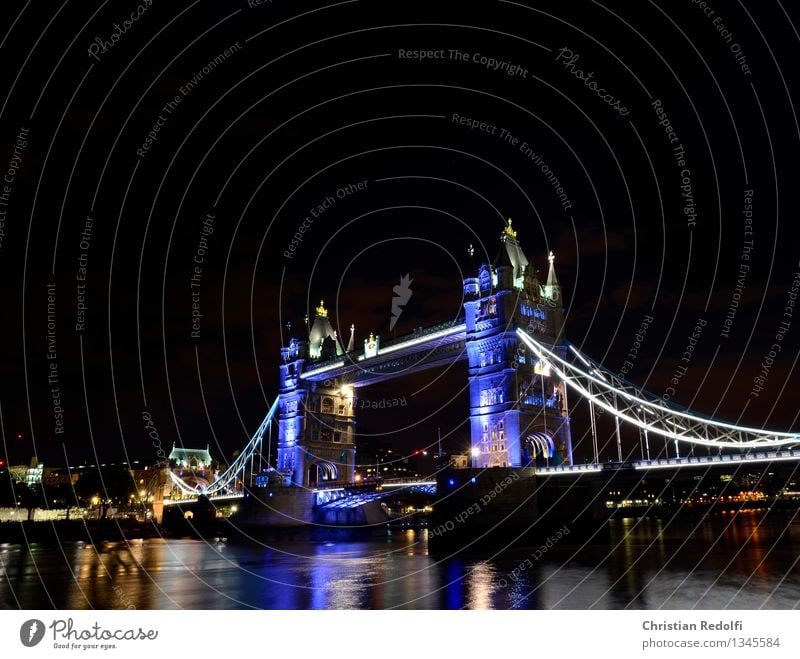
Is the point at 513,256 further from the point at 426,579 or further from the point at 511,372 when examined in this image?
the point at 426,579

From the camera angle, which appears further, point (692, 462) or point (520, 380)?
point (520, 380)

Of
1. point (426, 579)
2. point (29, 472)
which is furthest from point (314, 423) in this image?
point (29, 472)

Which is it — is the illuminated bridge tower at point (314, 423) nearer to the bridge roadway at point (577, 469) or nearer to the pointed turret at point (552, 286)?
the bridge roadway at point (577, 469)

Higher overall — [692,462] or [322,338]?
[322,338]

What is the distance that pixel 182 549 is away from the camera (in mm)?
50062

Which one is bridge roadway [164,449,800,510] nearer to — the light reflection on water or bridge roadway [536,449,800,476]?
bridge roadway [536,449,800,476]

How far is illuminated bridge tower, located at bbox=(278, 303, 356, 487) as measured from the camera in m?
66.8

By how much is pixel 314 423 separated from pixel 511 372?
29223mm

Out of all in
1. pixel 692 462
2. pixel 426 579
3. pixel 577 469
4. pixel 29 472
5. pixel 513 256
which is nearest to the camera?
pixel 426 579

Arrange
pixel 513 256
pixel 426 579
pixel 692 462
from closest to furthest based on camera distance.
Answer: pixel 426 579, pixel 692 462, pixel 513 256

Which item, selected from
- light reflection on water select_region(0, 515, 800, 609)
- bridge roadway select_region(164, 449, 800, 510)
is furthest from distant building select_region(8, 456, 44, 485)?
light reflection on water select_region(0, 515, 800, 609)

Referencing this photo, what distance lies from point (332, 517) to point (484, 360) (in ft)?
87.6
